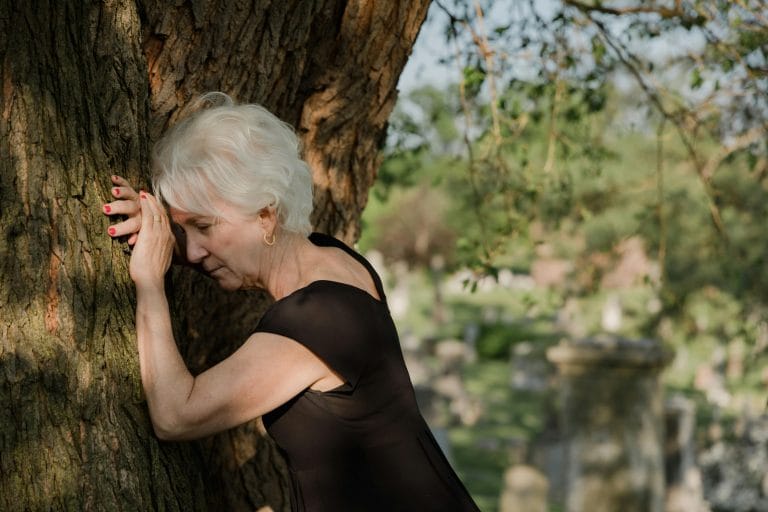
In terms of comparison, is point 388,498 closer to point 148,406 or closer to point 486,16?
point 148,406

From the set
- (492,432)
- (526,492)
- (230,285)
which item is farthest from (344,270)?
(492,432)

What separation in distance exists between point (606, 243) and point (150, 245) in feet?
19.9

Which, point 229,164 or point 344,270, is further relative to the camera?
point 344,270

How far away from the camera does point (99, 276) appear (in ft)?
7.75

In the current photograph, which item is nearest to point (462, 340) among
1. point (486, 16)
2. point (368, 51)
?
point (486, 16)

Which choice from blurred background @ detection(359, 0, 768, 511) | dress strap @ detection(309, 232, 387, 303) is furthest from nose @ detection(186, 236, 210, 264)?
blurred background @ detection(359, 0, 768, 511)

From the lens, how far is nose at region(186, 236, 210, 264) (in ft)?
8.38

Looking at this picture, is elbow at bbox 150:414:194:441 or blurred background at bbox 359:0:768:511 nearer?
elbow at bbox 150:414:194:441

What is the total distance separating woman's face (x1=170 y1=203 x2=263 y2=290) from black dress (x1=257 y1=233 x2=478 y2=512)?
20 cm

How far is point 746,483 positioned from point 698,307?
5.67m

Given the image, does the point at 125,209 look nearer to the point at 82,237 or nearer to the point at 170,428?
the point at 82,237

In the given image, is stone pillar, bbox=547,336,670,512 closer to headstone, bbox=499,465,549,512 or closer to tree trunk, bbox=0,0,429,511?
headstone, bbox=499,465,549,512

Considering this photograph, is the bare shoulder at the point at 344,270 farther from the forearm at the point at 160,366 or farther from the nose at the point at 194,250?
the forearm at the point at 160,366

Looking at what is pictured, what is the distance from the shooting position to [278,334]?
2377 mm
